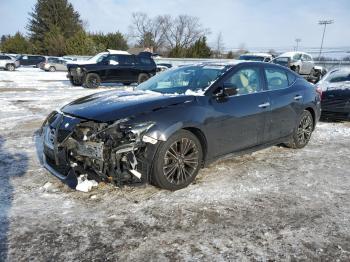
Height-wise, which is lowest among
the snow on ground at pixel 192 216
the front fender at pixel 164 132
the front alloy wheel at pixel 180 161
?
the snow on ground at pixel 192 216

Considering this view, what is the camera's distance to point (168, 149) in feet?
13.7

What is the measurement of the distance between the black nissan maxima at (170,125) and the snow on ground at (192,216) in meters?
0.30

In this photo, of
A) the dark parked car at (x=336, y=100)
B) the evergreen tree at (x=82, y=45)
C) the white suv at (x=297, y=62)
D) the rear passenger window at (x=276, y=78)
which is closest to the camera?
the rear passenger window at (x=276, y=78)

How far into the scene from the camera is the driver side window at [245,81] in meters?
5.10

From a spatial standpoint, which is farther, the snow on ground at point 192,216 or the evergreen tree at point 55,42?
the evergreen tree at point 55,42

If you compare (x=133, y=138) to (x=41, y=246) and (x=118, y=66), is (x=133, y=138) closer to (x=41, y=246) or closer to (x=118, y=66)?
(x=41, y=246)

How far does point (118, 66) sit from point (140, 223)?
1521 cm

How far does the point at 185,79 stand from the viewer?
529 centimetres

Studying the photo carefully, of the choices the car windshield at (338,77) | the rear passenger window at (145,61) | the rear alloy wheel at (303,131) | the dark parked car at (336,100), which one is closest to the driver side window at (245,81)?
the rear alloy wheel at (303,131)

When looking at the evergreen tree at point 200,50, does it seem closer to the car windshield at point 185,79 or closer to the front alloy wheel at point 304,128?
the front alloy wheel at point 304,128

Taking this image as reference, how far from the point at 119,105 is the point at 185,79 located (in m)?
1.37

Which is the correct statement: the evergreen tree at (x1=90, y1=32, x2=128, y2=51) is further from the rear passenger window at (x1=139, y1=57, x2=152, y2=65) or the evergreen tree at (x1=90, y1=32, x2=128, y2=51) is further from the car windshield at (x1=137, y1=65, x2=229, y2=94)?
the car windshield at (x1=137, y1=65, x2=229, y2=94)

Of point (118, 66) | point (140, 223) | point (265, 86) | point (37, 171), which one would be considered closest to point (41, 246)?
point (140, 223)

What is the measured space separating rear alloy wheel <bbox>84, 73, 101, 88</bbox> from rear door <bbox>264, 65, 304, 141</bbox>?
12.5 metres
